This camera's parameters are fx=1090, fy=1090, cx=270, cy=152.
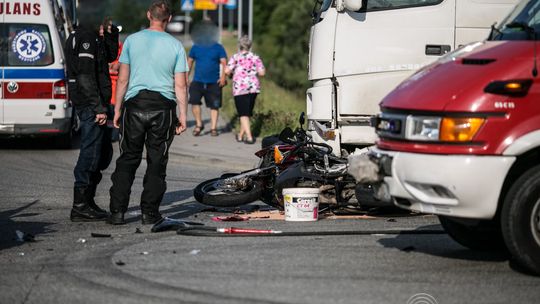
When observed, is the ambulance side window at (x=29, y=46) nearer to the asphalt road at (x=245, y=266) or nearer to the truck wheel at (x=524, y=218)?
the asphalt road at (x=245, y=266)

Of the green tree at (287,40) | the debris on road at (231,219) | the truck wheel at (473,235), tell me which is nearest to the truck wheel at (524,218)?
the truck wheel at (473,235)

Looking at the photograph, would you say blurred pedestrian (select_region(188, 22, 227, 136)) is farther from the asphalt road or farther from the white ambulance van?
the asphalt road

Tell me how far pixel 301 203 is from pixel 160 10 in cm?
217

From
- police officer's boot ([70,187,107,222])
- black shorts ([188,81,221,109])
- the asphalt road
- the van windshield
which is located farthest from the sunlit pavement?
black shorts ([188,81,221,109])

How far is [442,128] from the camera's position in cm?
725

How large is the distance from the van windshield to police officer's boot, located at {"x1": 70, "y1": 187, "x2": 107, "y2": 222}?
4.15 meters

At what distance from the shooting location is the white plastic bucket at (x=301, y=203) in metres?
10.0

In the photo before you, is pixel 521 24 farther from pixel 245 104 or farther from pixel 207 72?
pixel 207 72

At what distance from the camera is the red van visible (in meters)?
7.10

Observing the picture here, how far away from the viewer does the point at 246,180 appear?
10.8m

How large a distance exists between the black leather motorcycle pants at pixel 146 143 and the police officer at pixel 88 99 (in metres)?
0.45

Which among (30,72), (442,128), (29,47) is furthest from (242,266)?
(29,47)

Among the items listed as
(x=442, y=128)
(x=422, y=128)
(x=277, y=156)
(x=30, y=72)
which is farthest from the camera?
(x=30, y=72)

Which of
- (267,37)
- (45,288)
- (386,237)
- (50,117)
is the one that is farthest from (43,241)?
(267,37)
